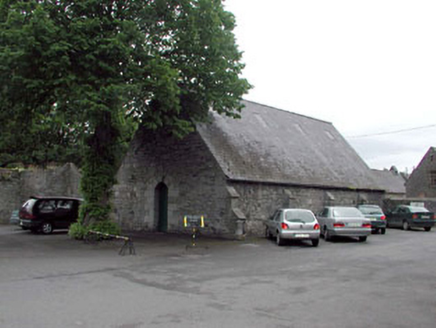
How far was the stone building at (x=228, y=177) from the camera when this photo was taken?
20.8m

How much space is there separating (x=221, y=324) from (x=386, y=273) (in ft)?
20.9

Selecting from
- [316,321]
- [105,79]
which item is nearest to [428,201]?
[105,79]

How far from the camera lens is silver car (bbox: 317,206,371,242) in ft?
61.8

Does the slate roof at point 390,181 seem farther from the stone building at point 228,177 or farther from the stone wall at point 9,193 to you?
the stone wall at point 9,193

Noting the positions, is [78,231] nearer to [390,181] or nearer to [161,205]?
[161,205]

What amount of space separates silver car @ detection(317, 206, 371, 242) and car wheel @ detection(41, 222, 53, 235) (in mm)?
13068

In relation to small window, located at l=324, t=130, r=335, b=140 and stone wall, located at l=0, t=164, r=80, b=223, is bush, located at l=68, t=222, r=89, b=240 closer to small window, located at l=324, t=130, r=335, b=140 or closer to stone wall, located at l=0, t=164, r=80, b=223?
stone wall, located at l=0, t=164, r=80, b=223

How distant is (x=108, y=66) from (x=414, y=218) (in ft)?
68.5

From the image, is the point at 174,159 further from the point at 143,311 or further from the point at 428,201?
the point at 428,201

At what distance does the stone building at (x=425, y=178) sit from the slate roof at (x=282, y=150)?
15726 mm

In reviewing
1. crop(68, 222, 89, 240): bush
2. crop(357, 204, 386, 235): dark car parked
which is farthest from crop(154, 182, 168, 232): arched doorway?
crop(357, 204, 386, 235): dark car parked

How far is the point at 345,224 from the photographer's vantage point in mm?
18859

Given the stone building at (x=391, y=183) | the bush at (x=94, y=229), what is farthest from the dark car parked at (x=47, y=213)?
the stone building at (x=391, y=183)

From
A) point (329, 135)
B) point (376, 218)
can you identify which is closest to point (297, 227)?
point (376, 218)
